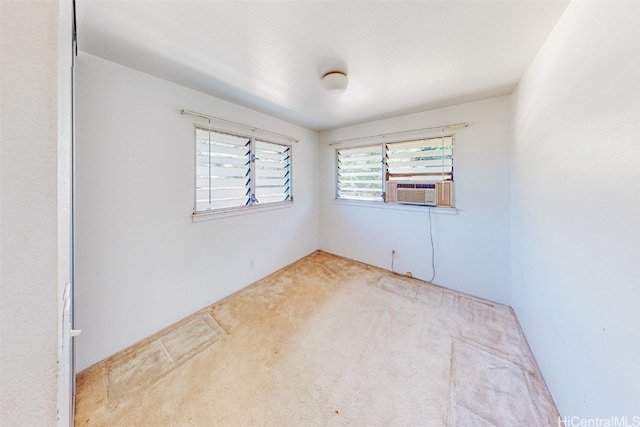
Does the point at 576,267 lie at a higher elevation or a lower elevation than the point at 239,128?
lower

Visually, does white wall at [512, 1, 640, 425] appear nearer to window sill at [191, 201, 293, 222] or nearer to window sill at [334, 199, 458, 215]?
window sill at [334, 199, 458, 215]

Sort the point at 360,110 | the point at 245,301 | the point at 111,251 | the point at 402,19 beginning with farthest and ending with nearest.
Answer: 1. the point at 360,110
2. the point at 245,301
3. the point at 111,251
4. the point at 402,19

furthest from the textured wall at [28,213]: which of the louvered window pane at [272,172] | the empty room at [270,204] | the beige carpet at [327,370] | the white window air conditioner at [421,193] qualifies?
the white window air conditioner at [421,193]

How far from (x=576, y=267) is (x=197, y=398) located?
94.5 inches

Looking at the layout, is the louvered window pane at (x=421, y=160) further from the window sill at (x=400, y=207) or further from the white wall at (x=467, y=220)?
the window sill at (x=400, y=207)

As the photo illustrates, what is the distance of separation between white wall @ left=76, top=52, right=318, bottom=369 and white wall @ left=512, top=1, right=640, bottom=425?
2794mm

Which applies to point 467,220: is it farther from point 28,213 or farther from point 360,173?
point 28,213

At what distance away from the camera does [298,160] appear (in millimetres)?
3664

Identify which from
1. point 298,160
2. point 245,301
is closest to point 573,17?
point 298,160

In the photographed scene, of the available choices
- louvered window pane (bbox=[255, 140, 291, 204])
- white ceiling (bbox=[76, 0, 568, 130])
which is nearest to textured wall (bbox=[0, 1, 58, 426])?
white ceiling (bbox=[76, 0, 568, 130])

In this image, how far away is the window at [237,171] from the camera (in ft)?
7.82

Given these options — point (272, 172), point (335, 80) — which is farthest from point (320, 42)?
point (272, 172)

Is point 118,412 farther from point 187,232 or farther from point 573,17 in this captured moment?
point 573,17

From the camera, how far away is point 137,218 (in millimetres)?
1920
